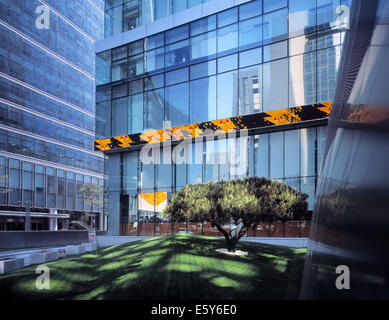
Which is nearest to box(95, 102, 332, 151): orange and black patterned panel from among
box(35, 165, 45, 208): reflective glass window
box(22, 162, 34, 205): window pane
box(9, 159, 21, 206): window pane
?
box(9, 159, 21, 206): window pane

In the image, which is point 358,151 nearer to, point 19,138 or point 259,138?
point 259,138

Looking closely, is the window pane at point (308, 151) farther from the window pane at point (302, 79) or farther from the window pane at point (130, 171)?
the window pane at point (130, 171)

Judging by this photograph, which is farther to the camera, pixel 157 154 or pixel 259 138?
pixel 157 154

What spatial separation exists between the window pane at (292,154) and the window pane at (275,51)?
523cm

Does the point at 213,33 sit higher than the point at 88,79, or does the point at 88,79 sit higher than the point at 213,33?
the point at 88,79

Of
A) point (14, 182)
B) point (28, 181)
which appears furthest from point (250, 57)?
point (28, 181)

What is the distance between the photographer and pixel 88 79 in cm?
6825

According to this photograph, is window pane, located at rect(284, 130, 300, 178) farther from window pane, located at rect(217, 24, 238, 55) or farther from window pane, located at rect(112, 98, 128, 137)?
window pane, located at rect(112, 98, 128, 137)

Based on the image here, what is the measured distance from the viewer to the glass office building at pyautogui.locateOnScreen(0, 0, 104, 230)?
49.3 meters

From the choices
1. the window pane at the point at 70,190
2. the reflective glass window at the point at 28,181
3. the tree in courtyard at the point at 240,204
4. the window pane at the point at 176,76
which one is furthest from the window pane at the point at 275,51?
the window pane at the point at 70,190

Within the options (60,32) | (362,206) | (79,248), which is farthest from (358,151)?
(60,32)

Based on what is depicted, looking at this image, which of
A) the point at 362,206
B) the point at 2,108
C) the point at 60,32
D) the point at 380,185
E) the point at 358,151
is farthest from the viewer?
the point at 60,32

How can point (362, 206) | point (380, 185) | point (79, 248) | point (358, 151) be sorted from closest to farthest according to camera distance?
point (380, 185), point (362, 206), point (358, 151), point (79, 248)

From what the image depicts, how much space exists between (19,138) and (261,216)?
45817mm
